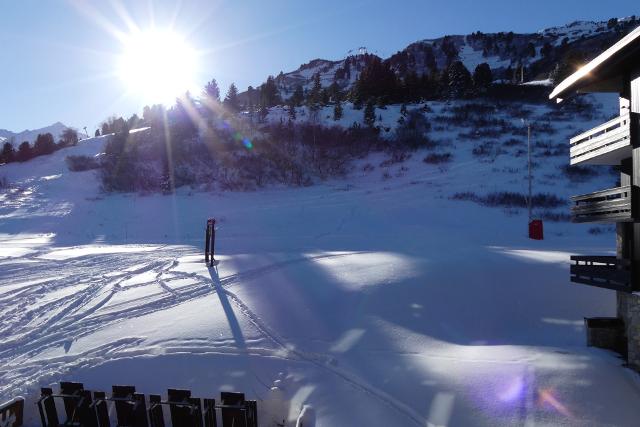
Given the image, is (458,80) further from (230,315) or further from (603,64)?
(230,315)

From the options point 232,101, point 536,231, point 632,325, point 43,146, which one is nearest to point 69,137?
point 43,146

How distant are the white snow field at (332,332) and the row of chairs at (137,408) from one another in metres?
0.36

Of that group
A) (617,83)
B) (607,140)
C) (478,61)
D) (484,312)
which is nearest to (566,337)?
(484,312)

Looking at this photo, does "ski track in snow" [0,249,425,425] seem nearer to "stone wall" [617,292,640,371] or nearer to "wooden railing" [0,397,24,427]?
"wooden railing" [0,397,24,427]

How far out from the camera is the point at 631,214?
522cm

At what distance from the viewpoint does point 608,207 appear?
5.69 m

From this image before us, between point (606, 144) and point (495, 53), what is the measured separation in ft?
300

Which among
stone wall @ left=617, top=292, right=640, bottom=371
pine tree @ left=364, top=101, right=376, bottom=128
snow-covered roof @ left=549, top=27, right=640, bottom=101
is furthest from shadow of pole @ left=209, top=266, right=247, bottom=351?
pine tree @ left=364, top=101, right=376, bottom=128

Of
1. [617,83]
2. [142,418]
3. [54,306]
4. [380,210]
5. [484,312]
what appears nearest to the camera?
[142,418]

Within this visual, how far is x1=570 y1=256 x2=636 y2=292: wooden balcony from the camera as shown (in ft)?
17.7

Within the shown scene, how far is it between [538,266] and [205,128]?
36.6 metres

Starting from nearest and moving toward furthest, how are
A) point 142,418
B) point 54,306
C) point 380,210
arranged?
point 142,418 < point 54,306 < point 380,210

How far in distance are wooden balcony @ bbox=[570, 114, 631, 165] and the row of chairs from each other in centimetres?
521

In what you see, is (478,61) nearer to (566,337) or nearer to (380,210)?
(380,210)
